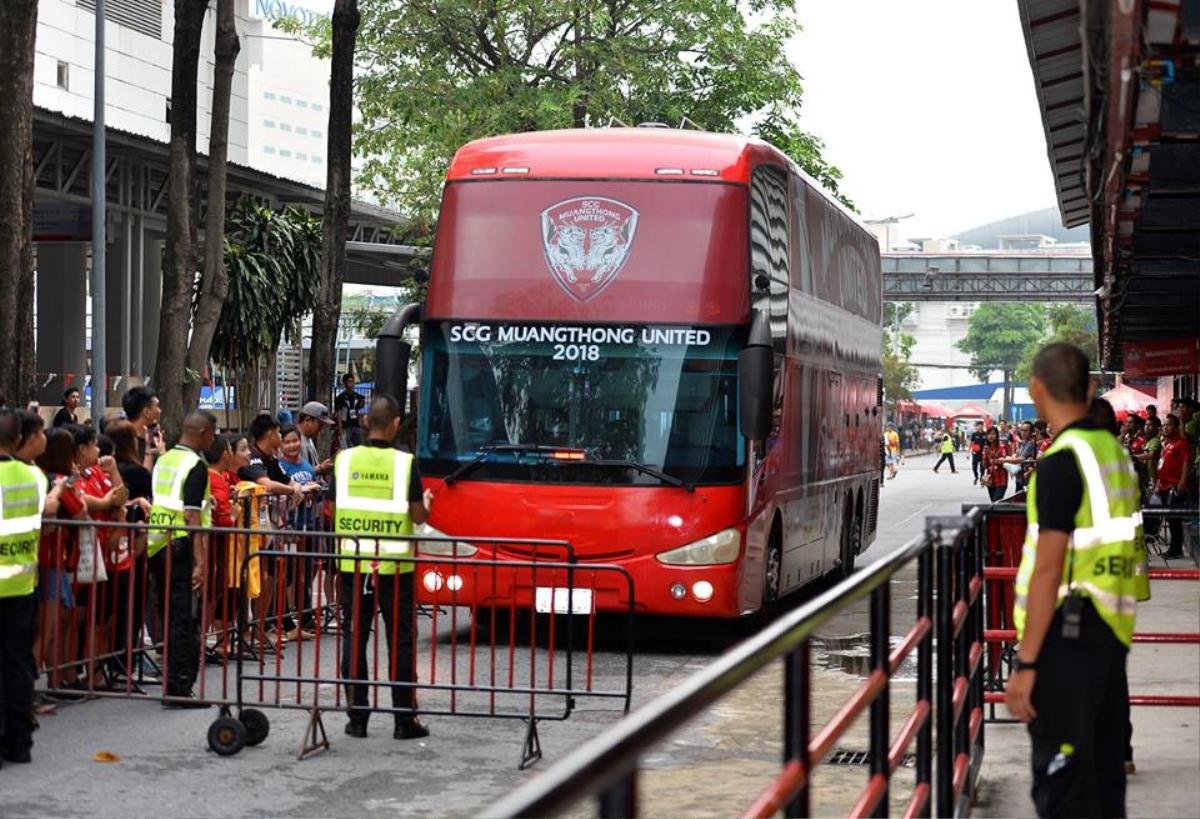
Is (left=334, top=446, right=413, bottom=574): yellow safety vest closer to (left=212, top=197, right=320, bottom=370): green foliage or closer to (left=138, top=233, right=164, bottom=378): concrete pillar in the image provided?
(left=212, top=197, right=320, bottom=370): green foliage

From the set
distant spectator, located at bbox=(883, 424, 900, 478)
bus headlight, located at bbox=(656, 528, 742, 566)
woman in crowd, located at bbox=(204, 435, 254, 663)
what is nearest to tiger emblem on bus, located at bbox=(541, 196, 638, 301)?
bus headlight, located at bbox=(656, 528, 742, 566)

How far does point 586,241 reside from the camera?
51.0 feet

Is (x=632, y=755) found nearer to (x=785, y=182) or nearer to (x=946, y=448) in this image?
(x=785, y=182)

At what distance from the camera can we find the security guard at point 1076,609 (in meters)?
6.12

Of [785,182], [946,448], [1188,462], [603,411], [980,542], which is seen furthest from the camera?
[946,448]

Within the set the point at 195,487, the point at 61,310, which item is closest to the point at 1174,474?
the point at 195,487

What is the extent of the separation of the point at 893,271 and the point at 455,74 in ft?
180

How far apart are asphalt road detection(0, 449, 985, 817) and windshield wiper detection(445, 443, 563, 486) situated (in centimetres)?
256

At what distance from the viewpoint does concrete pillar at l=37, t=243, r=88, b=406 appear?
45625mm

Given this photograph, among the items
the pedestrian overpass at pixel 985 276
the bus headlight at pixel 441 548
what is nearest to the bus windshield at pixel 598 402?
the bus headlight at pixel 441 548

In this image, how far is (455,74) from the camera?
41.4m

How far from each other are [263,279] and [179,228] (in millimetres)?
12512

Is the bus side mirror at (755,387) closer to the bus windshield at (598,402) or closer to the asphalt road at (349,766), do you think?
the bus windshield at (598,402)

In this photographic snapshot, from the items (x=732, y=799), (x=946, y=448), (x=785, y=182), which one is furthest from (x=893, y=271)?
(x=732, y=799)
